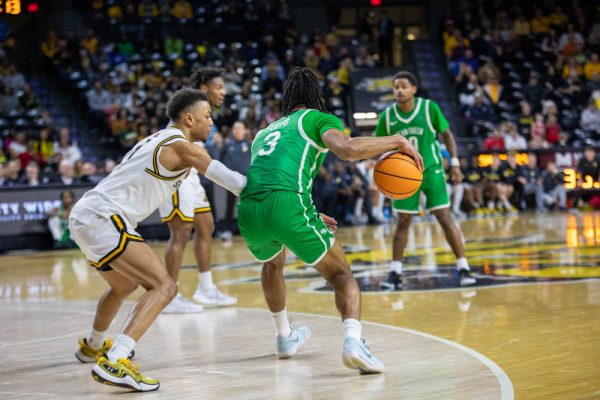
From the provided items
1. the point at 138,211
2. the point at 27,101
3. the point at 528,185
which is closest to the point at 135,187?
the point at 138,211

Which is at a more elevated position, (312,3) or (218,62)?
(312,3)

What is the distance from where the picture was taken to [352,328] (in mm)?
4887

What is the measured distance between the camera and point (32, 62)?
21656 millimetres

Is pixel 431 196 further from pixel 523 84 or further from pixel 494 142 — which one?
pixel 523 84

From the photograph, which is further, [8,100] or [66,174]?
[8,100]

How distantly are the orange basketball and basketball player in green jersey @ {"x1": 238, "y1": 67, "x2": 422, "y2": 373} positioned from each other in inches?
7.8

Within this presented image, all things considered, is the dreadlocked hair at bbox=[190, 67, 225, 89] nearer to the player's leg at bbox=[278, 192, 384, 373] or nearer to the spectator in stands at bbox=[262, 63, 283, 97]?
the player's leg at bbox=[278, 192, 384, 373]

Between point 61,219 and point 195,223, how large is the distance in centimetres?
732

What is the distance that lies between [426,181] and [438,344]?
286 centimetres

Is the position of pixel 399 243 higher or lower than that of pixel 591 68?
lower

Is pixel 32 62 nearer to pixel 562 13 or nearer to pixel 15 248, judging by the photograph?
pixel 15 248

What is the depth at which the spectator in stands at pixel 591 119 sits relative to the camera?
22109mm

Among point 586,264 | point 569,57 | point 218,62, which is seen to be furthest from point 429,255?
point 569,57

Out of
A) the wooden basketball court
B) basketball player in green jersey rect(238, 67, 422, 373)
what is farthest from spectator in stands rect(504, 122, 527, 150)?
basketball player in green jersey rect(238, 67, 422, 373)
